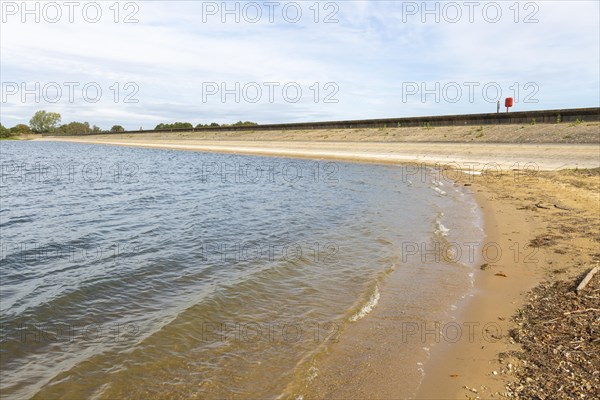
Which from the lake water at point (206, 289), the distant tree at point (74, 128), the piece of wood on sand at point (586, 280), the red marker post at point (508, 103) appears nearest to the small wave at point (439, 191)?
the lake water at point (206, 289)

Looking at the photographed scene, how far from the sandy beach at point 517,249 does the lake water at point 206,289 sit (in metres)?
0.40

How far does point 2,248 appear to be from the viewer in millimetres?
9477

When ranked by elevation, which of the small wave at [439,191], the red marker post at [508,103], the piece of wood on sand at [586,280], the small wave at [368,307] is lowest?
the small wave at [368,307]

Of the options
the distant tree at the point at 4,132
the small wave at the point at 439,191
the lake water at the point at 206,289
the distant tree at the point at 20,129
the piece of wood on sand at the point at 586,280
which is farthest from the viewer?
the distant tree at the point at 20,129

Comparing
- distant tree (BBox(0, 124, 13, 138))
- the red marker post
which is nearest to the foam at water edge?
the red marker post

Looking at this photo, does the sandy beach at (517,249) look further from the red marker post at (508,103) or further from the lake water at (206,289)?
the red marker post at (508,103)

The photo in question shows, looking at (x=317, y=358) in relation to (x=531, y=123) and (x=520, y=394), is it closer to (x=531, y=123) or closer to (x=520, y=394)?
(x=520, y=394)

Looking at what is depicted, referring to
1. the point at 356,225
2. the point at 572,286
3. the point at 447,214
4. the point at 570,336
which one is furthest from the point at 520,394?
the point at 447,214

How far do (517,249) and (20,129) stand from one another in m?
207

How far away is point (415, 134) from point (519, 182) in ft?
76.9

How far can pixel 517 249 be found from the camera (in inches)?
347

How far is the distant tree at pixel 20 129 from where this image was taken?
167625 mm

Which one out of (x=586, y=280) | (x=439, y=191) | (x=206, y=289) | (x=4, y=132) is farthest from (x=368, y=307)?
(x=4, y=132)

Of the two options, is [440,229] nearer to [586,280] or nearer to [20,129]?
[586,280]
